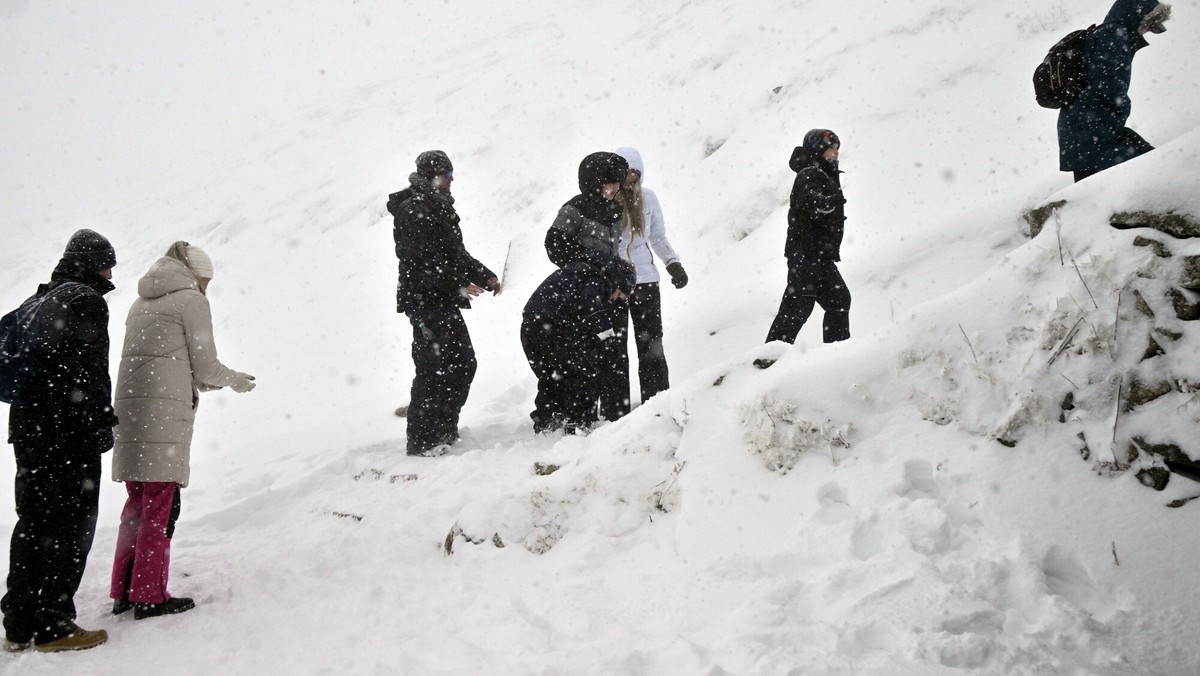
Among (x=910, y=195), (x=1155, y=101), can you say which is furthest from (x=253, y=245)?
(x=1155, y=101)

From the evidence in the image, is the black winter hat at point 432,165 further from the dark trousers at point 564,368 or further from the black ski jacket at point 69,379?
the black ski jacket at point 69,379

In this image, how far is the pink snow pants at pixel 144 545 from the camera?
3447 mm

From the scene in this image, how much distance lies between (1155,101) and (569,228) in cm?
609

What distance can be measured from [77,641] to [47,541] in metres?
0.46

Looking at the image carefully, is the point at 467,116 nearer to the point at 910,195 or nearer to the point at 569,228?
the point at 910,195

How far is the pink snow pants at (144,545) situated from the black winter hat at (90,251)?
111 cm

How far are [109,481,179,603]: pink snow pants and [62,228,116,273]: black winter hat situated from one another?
43.8 inches

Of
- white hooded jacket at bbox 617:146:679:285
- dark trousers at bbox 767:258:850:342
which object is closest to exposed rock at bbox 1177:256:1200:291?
dark trousers at bbox 767:258:850:342

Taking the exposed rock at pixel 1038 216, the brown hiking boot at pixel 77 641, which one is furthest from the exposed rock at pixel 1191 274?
the brown hiking boot at pixel 77 641

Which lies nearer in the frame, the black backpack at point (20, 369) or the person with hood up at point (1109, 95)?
the black backpack at point (20, 369)

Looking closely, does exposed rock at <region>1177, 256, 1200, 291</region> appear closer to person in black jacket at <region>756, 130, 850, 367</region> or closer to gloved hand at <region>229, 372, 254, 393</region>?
person in black jacket at <region>756, 130, 850, 367</region>

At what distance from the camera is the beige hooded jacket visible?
356cm

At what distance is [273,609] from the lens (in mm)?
3447

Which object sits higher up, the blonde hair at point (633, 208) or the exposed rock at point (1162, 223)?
the blonde hair at point (633, 208)
